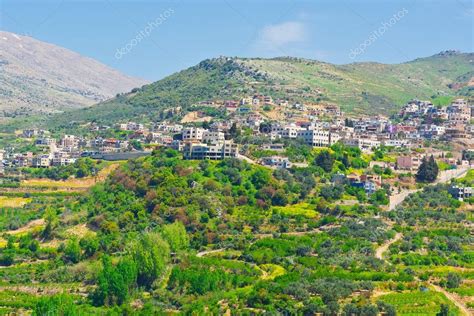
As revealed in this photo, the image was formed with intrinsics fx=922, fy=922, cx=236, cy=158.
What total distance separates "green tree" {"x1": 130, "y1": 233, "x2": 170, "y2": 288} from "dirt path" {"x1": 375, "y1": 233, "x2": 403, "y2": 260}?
12.8m

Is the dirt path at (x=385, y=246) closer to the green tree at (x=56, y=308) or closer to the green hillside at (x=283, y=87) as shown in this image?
the green tree at (x=56, y=308)

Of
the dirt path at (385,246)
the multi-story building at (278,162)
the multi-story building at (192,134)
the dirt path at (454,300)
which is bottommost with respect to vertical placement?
the dirt path at (454,300)

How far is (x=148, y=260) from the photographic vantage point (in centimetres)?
5259

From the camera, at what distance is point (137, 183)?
69188 mm

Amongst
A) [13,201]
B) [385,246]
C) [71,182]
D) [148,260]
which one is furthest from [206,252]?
[71,182]

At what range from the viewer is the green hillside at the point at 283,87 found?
388 feet

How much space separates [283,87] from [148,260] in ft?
229

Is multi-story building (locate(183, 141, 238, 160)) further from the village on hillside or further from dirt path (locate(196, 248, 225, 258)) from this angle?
dirt path (locate(196, 248, 225, 258))

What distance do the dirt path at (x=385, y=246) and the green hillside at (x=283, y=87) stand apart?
54714 millimetres

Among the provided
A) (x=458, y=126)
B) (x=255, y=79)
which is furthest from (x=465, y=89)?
(x=458, y=126)

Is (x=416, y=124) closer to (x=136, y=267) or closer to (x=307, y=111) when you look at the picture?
(x=307, y=111)

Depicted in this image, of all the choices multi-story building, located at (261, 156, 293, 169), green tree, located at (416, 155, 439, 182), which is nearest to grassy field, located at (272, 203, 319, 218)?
multi-story building, located at (261, 156, 293, 169)

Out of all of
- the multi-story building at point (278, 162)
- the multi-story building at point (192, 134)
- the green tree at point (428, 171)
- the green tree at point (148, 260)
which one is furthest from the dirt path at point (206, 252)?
the multi-story building at point (192, 134)

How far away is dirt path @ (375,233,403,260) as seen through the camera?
55062 millimetres
